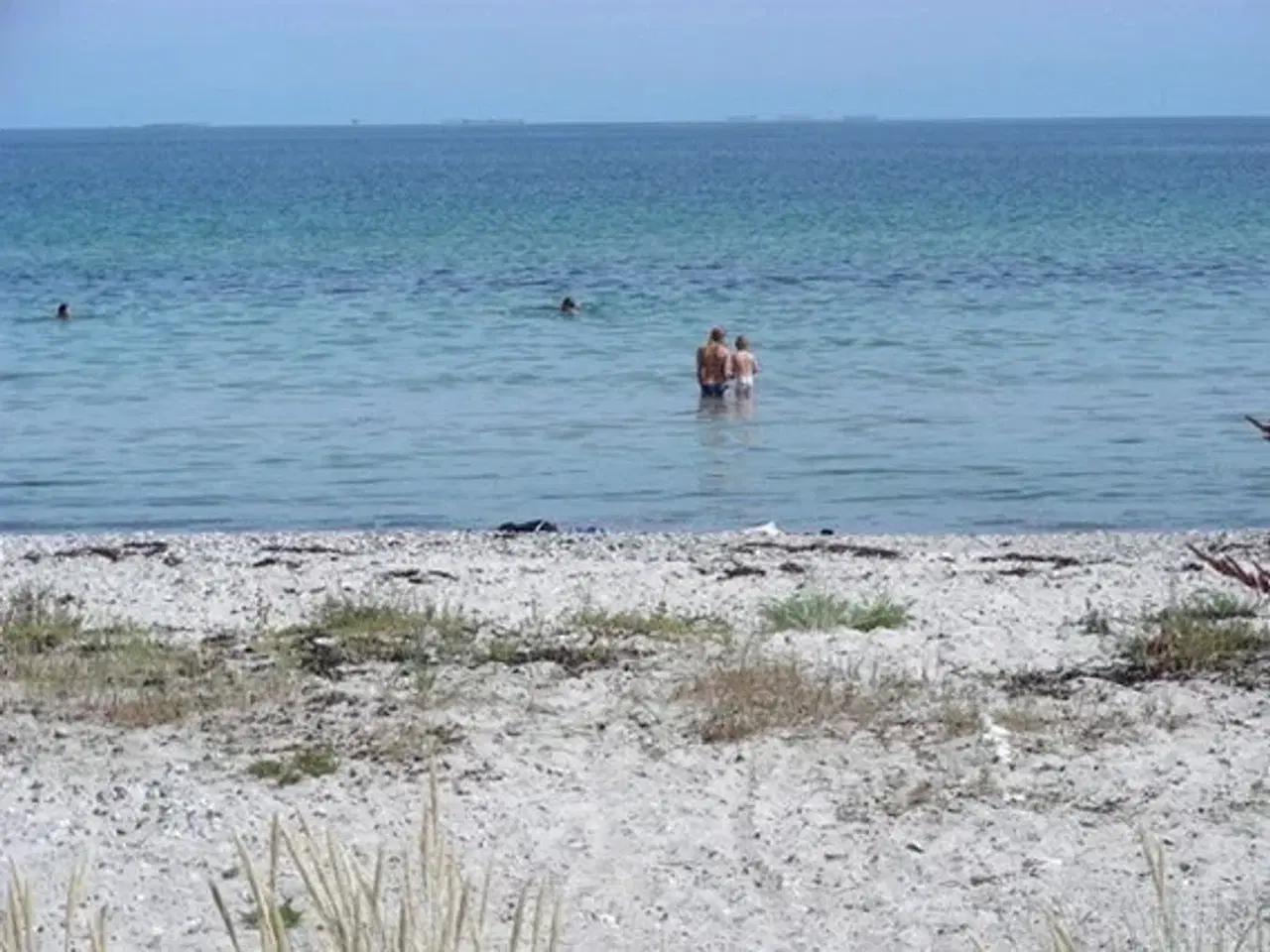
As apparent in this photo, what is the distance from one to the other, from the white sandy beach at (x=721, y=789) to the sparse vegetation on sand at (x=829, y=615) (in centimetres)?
10

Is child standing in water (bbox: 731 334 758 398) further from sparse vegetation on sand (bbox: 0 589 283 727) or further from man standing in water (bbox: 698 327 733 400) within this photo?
sparse vegetation on sand (bbox: 0 589 283 727)

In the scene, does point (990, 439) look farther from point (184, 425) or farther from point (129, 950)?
point (129, 950)

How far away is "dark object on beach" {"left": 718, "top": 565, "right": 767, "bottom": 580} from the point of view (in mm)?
12930

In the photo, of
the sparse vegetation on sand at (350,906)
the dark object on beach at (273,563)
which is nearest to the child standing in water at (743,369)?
the dark object on beach at (273,563)

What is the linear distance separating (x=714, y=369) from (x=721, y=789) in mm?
16844

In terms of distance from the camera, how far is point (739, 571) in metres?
13.1

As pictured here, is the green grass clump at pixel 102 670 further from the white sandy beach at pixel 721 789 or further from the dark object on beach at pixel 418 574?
the dark object on beach at pixel 418 574

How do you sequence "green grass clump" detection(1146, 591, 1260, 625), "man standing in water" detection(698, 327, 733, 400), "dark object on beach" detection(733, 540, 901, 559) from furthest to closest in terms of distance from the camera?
"man standing in water" detection(698, 327, 733, 400)
"dark object on beach" detection(733, 540, 901, 559)
"green grass clump" detection(1146, 591, 1260, 625)

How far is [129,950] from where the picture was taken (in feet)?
21.6

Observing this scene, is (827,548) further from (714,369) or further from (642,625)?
(714,369)

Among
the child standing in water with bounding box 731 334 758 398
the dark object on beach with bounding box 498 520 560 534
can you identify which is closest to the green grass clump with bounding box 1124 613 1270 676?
the dark object on beach with bounding box 498 520 560 534

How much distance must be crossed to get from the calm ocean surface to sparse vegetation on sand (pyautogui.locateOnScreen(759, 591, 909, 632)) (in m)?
7.07

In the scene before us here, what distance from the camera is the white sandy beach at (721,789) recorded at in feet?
22.8

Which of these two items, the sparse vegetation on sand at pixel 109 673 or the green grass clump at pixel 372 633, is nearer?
the sparse vegetation on sand at pixel 109 673
